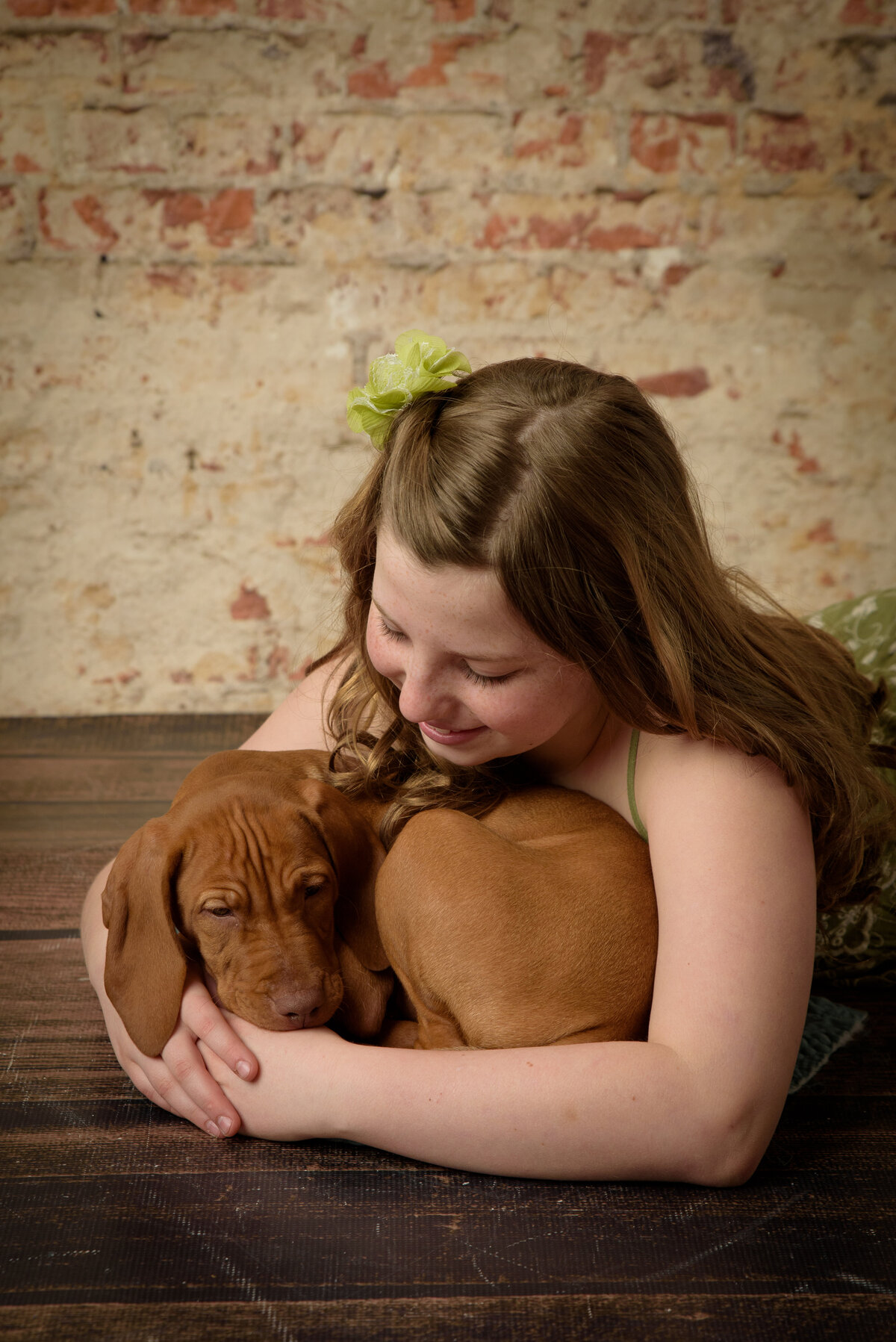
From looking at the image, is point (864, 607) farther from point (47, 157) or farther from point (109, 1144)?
point (47, 157)

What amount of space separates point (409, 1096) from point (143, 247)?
2.93m

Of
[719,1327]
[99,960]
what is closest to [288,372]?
[99,960]

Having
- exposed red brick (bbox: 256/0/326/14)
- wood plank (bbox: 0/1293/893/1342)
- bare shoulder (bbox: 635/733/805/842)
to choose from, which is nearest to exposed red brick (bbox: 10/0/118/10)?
exposed red brick (bbox: 256/0/326/14)

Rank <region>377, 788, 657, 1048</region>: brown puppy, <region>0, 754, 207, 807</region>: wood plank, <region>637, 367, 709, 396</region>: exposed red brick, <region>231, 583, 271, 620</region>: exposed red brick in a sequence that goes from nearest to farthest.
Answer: <region>377, 788, 657, 1048</region>: brown puppy
<region>0, 754, 207, 807</region>: wood plank
<region>637, 367, 709, 396</region>: exposed red brick
<region>231, 583, 271, 620</region>: exposed red brick

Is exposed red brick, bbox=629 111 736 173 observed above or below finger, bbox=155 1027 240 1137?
above

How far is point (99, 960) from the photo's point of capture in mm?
1692

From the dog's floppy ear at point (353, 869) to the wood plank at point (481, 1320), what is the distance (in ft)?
1.67

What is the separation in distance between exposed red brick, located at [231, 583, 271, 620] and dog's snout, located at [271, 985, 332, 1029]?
2412mm

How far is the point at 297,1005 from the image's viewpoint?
1453 mm

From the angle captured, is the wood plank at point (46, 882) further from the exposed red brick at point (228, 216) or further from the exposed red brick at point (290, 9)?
the exposed red brick at point (290, 9)

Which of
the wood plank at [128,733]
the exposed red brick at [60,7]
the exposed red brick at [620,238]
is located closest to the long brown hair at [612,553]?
the wood plank at [128,733]

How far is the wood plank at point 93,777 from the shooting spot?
2691 mm

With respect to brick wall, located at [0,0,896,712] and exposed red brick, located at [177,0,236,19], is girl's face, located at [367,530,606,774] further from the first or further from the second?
exposed red brick, located at [177,0,236,19]

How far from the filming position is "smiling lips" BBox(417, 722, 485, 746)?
5.11 feet
